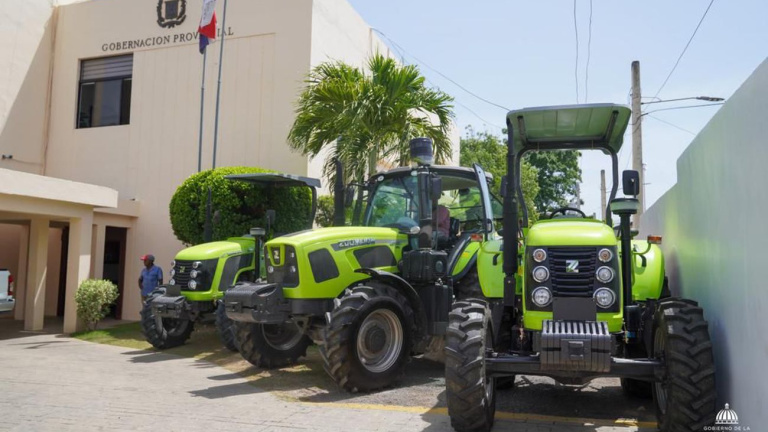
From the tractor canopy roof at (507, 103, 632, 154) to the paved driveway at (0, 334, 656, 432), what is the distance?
2.88 m

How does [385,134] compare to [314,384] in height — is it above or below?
above

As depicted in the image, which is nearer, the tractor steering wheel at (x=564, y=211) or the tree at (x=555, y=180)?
the tractor steering wheel at (x=564, y=211)

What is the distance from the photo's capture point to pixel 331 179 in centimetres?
1240

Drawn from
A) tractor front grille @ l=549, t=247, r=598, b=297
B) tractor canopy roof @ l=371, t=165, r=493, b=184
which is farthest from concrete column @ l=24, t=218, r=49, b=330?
tractor front grille @ l=549, t=247, r=598, b=297

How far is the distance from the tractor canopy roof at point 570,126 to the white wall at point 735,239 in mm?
786

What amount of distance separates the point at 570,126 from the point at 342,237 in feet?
9.90

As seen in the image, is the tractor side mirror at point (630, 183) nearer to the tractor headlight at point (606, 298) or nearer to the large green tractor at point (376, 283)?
the tractor headlight at point (606, 298)

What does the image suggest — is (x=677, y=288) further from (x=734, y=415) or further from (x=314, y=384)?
(x=314, y=384)

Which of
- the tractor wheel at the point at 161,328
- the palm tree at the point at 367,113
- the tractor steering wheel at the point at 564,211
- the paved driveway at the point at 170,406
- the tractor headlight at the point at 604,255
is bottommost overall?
the paved driveway at the point at 170,406

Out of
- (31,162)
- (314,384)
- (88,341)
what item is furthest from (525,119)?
(31,162)

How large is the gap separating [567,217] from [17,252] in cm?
1758

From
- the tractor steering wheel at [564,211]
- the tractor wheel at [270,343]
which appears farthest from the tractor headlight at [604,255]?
the tractor wheel at [270,343]

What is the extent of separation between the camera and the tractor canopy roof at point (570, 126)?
616 cm

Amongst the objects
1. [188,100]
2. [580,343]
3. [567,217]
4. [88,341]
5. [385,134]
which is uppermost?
[188,100]
